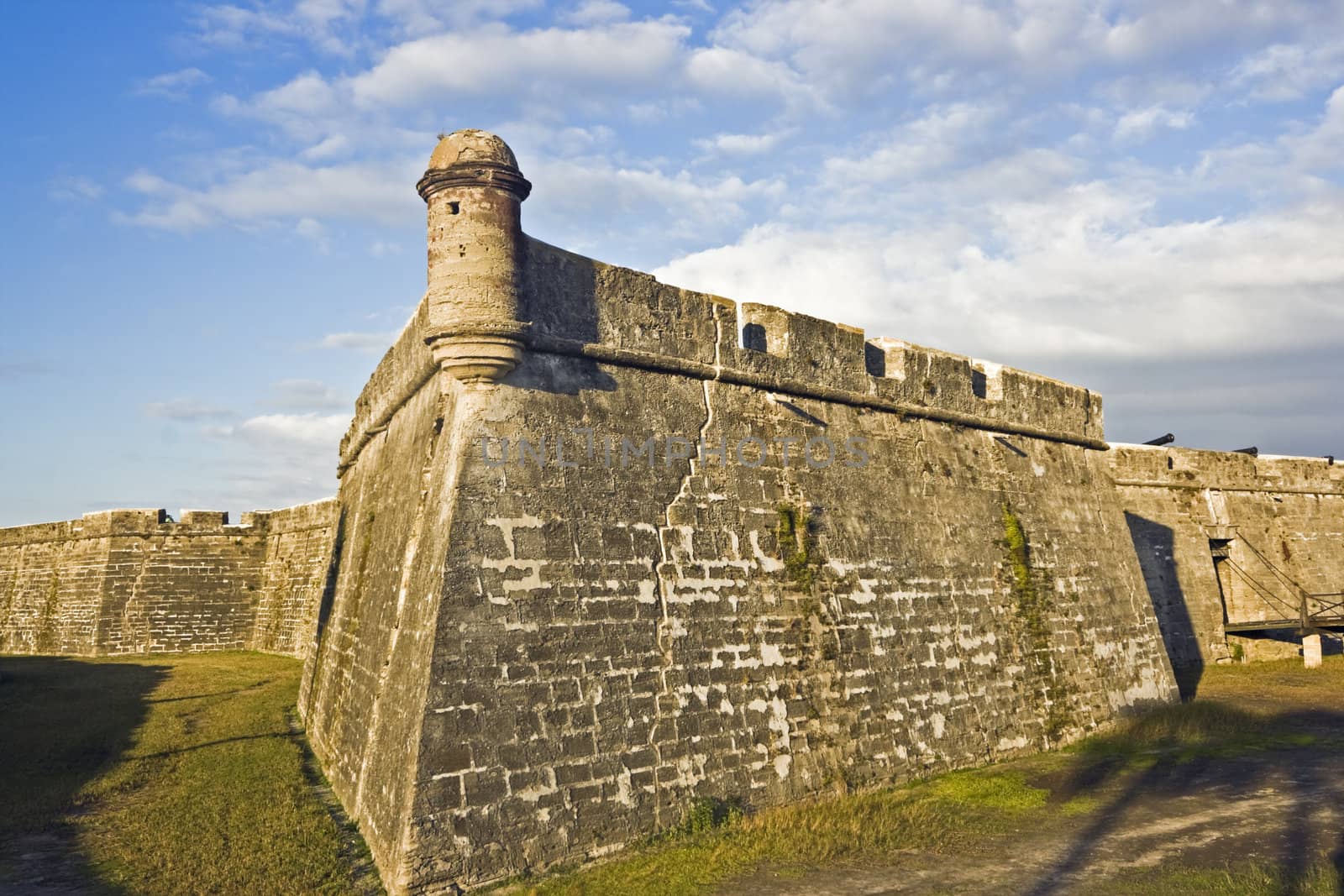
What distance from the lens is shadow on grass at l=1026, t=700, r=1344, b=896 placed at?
6727mm

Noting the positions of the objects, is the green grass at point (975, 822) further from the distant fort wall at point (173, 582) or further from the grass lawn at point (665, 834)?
the distant fort wall at point (173, 582)

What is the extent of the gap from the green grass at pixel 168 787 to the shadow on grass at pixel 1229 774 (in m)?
5.71

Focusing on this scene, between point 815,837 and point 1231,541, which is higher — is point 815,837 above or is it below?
below

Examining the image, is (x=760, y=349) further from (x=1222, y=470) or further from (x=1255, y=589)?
(x=1255, y=589)

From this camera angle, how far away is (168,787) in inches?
365

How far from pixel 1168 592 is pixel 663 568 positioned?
45.3 ft

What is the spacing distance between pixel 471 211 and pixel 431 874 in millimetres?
5044

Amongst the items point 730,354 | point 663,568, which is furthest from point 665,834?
point 730,354

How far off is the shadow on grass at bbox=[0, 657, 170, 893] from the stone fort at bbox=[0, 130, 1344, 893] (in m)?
2.19

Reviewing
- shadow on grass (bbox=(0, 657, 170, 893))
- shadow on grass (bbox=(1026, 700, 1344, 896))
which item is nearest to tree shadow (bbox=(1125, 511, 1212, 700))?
shadow on grass (bbox=(1026, 700, 1344, 896))

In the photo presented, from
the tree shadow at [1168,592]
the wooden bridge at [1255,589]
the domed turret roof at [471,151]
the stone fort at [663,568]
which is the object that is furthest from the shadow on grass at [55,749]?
the wooden bridge at [1255,589]

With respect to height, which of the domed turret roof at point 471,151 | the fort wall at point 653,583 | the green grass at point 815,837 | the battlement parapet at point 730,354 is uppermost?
the domed turret roof at point 471,151

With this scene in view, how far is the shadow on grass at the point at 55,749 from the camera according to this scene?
708 cm

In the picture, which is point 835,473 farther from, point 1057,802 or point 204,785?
point 204,785
